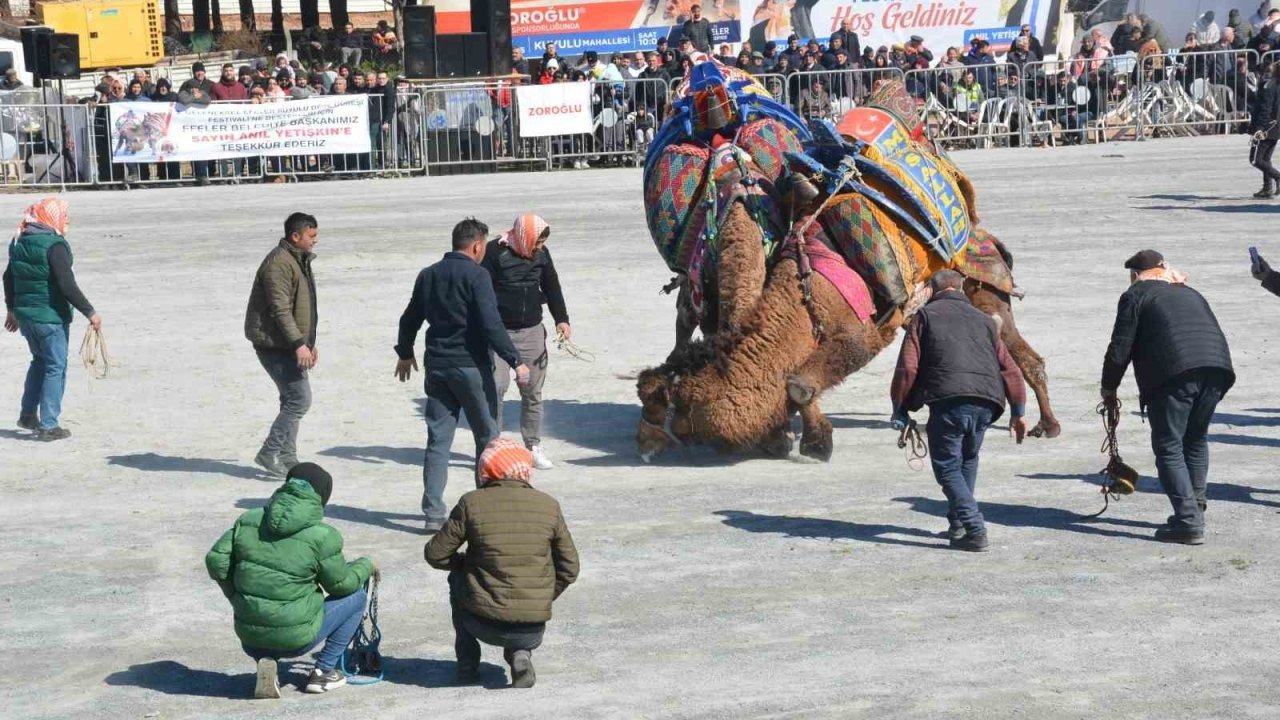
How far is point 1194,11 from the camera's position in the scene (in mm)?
33031

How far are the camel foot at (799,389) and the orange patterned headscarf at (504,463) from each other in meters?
3.71

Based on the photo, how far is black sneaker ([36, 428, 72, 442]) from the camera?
1304cm

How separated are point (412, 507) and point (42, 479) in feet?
8.73

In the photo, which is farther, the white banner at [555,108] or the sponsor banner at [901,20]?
the sponsor banner at [901,20]

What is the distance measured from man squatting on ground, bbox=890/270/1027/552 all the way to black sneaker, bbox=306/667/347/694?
11.0 ft

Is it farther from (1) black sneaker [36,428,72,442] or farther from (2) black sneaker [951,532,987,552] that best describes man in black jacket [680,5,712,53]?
(2) black sneaker [951,532,987,552]

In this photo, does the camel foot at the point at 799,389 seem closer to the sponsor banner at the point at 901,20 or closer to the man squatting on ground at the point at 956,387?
the man squatting on ground at the point at 956,387

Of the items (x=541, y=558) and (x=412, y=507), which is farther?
(x=412, y=507)

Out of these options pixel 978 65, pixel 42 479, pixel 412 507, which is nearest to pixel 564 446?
pixel 412 507

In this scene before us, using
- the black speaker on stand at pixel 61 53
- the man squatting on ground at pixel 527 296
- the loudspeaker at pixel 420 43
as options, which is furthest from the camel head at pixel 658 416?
the black speaker on stand at pixel 61 53

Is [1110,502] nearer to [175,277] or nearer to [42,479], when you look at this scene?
[42,479]

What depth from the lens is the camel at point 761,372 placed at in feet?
36.9

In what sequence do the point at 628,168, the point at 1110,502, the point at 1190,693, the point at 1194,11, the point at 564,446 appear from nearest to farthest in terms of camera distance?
the point at 1190,693, the point at 1110,502, the point at 564,446, the point at 628,168, the point at 1194,11

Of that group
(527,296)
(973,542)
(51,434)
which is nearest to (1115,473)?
(973,542)
